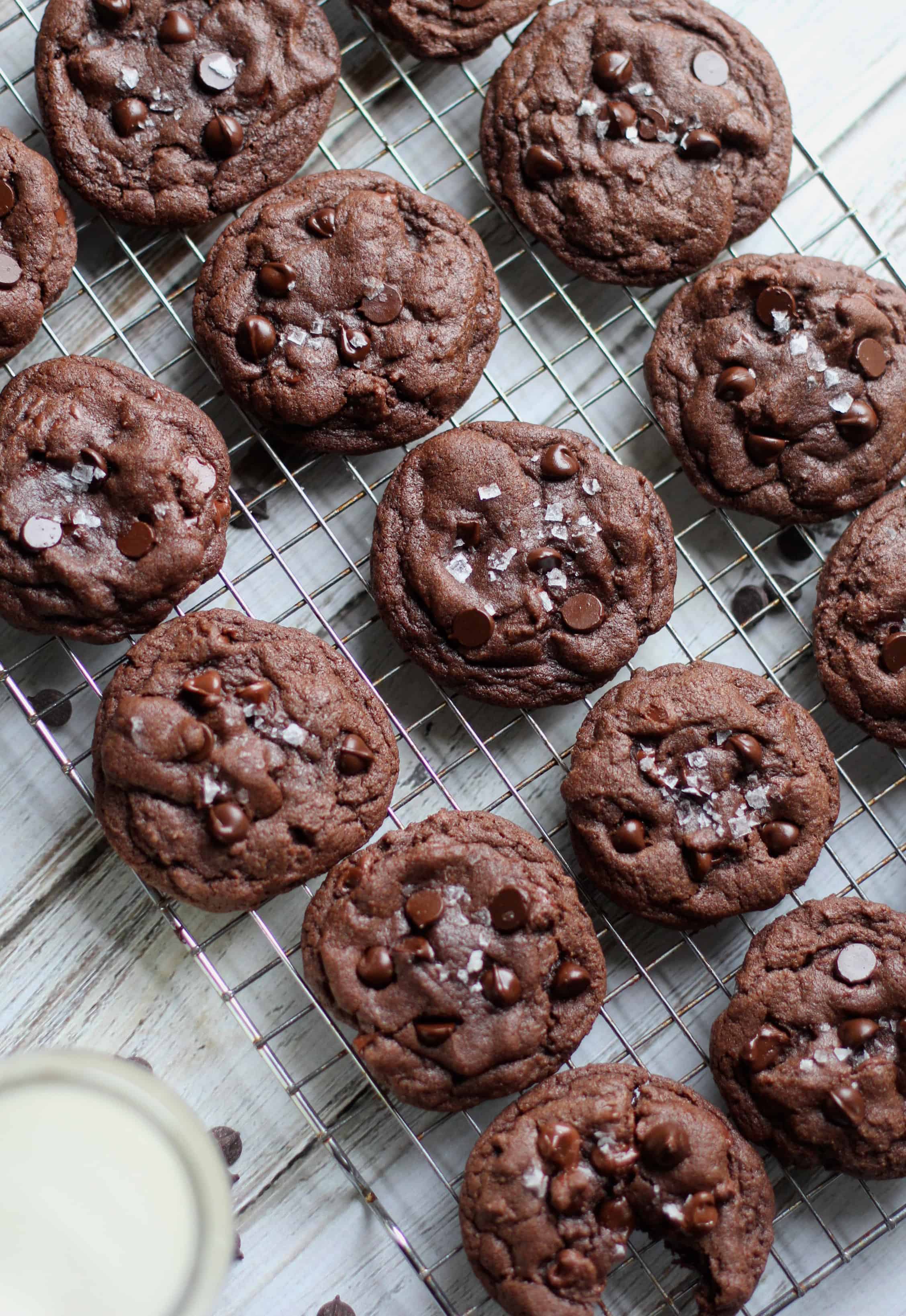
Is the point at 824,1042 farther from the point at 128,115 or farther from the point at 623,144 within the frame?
the point at 128,115

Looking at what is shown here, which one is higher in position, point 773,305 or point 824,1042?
point 773,305

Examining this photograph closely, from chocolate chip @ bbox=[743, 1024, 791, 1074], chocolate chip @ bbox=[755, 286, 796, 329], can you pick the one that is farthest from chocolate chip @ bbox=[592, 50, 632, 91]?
chocolate chip @ bbox=[743, 1024, 791, 1074]

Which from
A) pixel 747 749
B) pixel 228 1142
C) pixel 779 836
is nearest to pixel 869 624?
pixel 747 749

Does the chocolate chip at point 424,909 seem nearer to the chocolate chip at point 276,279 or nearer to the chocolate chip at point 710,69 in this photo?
the chocolate chip at point 276,279

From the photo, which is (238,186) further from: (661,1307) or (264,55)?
(661,1307)

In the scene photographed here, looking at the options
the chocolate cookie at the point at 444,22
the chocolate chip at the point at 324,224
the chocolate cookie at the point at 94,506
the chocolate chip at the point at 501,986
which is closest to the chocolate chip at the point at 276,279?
the chocolate chip at the point at 324,224

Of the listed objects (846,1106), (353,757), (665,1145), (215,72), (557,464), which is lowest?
(846,1106)

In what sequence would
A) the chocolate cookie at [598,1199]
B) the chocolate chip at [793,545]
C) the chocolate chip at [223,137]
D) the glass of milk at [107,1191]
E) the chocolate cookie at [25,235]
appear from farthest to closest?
1. the chocolate chip at [793,545]
2. the chocolate chip at [223,137]
3. the chocolate cookie at [25,235]
4. the chocolate cookie at [598,1199]
5. the glass of milk at [107,1191]
